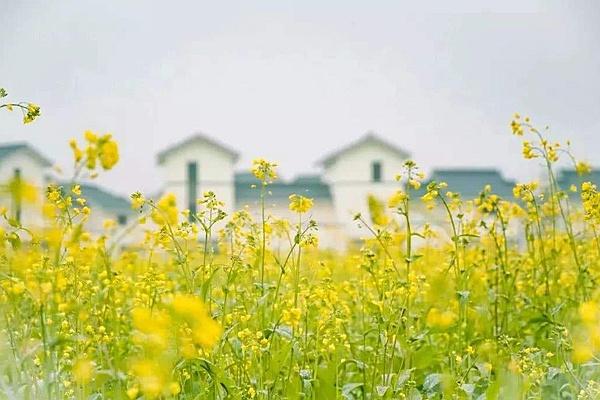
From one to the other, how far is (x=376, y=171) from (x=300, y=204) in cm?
2464

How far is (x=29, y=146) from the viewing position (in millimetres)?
23453

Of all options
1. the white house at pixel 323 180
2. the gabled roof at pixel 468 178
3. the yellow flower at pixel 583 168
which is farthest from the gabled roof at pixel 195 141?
the yellow flower at pixel 583 168

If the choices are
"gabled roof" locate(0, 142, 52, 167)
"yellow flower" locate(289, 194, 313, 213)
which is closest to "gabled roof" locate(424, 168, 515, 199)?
"gabled roof" locate(0, 142, 52, 167)

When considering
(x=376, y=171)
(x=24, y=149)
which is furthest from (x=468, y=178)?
(x=24, y=149)

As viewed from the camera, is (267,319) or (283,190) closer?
(267,319)

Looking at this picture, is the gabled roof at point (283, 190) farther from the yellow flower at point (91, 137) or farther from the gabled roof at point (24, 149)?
the yellow flower at point (91, 137)

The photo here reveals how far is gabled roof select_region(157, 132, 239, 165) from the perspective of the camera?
25.5 meters

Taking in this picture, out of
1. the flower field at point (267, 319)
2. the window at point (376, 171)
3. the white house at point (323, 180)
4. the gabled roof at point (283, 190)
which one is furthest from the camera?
the window at point (376, 171)

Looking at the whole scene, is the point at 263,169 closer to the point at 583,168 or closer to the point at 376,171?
the point at 583,168

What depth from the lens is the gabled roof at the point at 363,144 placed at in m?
26.3

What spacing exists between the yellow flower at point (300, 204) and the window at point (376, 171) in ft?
79.7

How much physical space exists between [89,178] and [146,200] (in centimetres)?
58

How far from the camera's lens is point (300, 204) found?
2.19 m

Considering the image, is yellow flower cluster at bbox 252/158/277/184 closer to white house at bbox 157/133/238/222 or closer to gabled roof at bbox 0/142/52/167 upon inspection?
gabled roof at bbox 0/142/52/167
